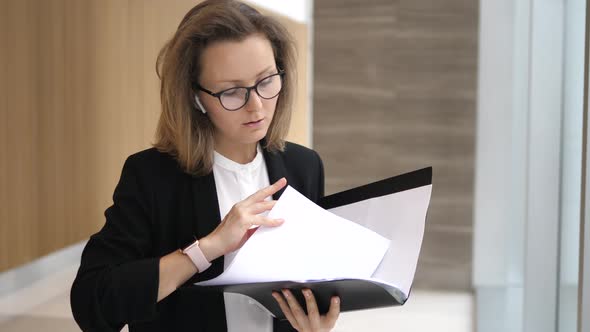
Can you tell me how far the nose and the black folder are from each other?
0.28 meters

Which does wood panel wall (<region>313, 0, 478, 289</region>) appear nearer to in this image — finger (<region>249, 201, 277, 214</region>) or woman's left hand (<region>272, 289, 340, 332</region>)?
woman's left hand (<region>272, 289, 340, 332</region>)

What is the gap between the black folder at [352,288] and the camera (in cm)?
124

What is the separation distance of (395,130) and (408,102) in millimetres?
213

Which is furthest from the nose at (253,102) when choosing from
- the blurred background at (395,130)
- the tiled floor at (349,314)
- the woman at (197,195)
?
the tiled floor at (349,314)

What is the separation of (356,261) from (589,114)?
82 cm

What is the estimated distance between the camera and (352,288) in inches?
49.6

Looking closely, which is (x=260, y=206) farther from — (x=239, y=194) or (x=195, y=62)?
(x=195, y=62)

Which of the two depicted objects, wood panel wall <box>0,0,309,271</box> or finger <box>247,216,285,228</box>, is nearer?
finger <box>247,216,285,228</box>

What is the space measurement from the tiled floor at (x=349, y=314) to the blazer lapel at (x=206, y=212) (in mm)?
1448

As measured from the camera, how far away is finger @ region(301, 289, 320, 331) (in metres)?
1.32

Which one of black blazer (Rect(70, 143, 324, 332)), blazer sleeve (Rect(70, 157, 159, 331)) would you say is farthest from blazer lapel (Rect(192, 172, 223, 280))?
blazer sleeve (Rect(70, 157, 159, 331))

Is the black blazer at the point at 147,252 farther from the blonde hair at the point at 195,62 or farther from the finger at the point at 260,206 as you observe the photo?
the finger at the point at 260,206

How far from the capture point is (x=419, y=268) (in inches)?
187

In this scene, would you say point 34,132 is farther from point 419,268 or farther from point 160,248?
point 419,268
